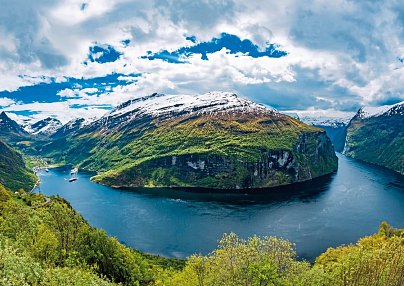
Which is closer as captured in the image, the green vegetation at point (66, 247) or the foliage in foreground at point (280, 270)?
the green vegetation at point (66, 247)

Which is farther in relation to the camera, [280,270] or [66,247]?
[66,247]

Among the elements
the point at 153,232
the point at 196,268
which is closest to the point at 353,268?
the point at 196,268

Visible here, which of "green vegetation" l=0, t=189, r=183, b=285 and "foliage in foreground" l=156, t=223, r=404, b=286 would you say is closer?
"green vegetation" l=0, t=189, r=183, b=285

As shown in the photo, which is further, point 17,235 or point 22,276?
point 17,235

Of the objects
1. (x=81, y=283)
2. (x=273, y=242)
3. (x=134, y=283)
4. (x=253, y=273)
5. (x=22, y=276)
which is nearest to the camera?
(x=22, y=276)

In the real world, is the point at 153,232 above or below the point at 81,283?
below

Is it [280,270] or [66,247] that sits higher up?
[280,270]

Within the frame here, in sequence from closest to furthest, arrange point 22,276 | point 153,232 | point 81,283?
1. point 22,276
2. point 81,283
3. point 153,232

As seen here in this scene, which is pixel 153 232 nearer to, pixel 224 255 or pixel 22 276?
pixel 224 255

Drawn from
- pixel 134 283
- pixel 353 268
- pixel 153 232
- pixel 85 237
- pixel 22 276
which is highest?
pixel 22 276
